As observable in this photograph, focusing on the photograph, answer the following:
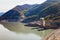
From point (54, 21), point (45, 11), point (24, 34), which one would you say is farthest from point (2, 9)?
point (54, 21)

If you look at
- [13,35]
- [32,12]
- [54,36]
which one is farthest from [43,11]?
[13,35]

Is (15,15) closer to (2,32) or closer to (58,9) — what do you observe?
(2,32)

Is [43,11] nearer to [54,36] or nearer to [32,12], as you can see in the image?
[32,12]

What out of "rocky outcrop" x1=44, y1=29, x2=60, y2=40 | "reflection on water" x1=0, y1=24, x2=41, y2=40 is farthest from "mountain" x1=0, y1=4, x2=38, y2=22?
"rocky outcrop" x1=44, y1=29, x2=60, y2=40

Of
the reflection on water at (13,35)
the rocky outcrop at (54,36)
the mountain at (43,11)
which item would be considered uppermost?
the mountain at (43,11)

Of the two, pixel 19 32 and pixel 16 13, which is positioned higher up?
pixel 16 13

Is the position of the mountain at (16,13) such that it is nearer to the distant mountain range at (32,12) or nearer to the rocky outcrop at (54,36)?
the distant mountain range at (32,12)

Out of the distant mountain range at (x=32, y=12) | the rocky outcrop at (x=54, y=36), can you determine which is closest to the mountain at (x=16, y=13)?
the distant mountain range at (x=32, y=12)
